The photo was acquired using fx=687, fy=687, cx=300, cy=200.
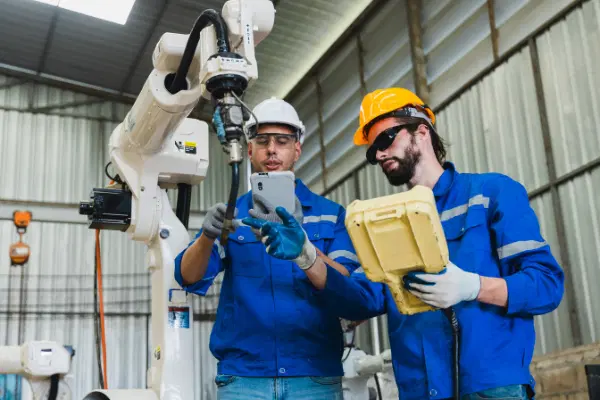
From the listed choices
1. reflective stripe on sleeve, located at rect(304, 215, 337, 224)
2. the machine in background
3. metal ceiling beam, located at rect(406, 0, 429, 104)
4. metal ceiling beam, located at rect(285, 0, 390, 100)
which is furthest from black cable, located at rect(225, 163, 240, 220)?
the machine in background

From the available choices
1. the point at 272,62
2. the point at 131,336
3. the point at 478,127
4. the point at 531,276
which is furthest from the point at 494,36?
the point at 131,336

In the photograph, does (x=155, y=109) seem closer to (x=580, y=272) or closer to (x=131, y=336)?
(x=580, y=272)

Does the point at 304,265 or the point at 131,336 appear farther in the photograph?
the point at 131,336

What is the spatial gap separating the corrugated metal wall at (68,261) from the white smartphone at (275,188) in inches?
342

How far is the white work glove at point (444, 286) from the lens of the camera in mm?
1771

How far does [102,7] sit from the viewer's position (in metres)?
Answer: 9.59

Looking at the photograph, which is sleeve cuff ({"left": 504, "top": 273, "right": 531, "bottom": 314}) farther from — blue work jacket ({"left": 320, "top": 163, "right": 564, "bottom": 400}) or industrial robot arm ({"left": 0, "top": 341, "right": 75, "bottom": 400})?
industrial robot arm ({"left": 0, "top": 341, "right": 75, "bottom": 400})

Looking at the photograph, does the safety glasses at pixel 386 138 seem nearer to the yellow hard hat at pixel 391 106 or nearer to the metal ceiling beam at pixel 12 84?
the yellow hard hat at pixel 391 106

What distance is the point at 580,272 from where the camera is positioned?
5.90 metres

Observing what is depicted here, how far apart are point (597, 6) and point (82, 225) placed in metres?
8.28

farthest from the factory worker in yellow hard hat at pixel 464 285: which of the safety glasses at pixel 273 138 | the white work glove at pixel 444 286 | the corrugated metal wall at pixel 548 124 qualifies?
the corrugated metal wall at pixel 548 124

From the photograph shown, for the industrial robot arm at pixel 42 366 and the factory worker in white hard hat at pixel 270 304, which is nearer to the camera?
the factory worker in white hard hat at pixel 270 304

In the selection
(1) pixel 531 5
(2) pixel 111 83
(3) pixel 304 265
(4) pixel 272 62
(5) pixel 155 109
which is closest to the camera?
(3) pixel 304 265

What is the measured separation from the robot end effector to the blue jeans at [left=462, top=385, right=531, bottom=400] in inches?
34.8
